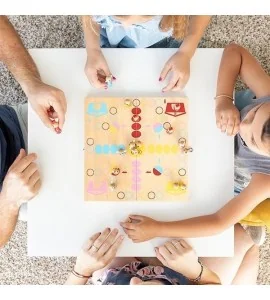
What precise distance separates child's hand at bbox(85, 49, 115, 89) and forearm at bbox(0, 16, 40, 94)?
107 mm

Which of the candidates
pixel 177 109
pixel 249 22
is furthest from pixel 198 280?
pixel 249 22

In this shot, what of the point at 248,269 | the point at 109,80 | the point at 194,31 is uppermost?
the point at 194,31

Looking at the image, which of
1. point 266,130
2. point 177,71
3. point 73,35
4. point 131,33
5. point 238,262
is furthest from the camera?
point 73,35

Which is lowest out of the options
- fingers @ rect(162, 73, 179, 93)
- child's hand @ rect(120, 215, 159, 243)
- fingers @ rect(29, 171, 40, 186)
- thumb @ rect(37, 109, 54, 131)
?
child's hand @ rect(120, 215, 159, 243)

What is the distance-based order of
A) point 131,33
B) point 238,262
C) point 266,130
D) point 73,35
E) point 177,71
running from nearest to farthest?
point 266,130 → point 177,71 → point 131,33 → point 238,262 → point 73,35

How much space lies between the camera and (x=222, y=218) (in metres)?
0.92

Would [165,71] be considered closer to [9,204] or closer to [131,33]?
[131,33]

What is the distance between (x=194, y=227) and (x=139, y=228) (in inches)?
4.3

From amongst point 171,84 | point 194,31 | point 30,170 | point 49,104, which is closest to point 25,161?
point 30,170

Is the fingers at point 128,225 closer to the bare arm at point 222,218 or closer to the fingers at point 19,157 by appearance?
the bare arm at point 222,218

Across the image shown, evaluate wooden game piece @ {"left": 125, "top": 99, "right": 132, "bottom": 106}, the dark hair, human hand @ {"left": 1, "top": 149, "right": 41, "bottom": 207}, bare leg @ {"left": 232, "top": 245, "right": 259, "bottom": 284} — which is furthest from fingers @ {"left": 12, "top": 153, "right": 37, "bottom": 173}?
bare leg @ {"left": 232, "top": 245, "right": 259, "bottom": 284}

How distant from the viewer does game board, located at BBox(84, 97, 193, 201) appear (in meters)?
0.92

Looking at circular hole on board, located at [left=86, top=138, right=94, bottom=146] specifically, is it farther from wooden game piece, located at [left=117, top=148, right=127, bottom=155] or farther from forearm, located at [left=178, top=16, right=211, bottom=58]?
forearm, located at [left=178, top=16, right=211, bottom=58]

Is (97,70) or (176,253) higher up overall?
(97,70)
